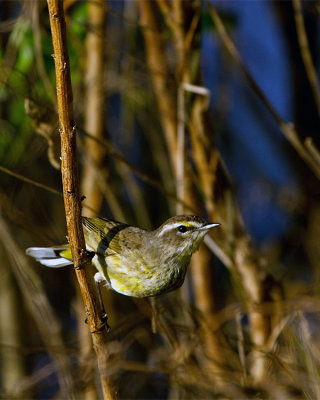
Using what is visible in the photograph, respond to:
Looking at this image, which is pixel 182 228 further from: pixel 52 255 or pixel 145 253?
pixel 52 255

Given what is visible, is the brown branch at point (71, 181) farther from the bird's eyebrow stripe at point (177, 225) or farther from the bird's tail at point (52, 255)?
the bird's tail at point (52, 255)

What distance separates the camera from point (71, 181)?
82.3 inches

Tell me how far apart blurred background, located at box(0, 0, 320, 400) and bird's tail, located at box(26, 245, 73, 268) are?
16 centimetres

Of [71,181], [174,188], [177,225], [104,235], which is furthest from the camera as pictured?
[174,188]

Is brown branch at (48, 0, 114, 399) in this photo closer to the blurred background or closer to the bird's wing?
the blurred background

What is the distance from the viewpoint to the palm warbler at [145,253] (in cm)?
274

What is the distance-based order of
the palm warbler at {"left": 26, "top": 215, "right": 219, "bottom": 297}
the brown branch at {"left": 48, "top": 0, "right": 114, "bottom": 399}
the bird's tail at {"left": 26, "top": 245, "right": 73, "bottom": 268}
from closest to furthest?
the brown branch at {"left": 48, "top": 0, "right": 114, "bottom": 399} → the palm warbler at {"left": 26, "top": 215, "right": 219, "bottom": 297} → the bird's tail at {"left": 26, "top": 245, "right": 73, "bottom": 268}

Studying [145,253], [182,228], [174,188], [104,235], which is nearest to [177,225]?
[182,228]

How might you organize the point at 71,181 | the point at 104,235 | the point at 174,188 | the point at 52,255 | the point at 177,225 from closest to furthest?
the point at 71,181 → the point at 177,225 → the point at 104,235 → the point at 52,255 → the point at 174,188

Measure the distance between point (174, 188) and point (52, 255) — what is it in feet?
6.68

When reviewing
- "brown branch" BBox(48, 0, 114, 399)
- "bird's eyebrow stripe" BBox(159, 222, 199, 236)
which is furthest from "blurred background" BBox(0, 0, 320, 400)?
"bird's eyebrow stripe" BBox(159, 222, 199, 236)

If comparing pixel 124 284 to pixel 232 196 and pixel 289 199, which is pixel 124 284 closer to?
pixel 232 196

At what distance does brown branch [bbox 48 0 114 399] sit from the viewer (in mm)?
1917

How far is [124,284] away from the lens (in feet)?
9.02
